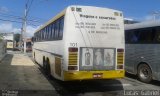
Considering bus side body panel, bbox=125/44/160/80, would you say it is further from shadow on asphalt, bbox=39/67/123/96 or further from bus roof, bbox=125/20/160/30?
shadow on asphalt, bbox=39/67/123/96

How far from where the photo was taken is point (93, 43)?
39.2 feet

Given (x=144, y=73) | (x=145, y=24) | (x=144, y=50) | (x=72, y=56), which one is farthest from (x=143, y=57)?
(x=72, y=56)

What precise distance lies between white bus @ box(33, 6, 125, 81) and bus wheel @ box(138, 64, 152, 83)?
9.05 ft

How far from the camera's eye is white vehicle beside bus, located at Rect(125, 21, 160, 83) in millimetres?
13952

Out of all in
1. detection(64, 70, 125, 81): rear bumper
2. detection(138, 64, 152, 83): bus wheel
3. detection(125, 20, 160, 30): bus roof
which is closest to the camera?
detection(64, 70, 125, 81): rear bumper

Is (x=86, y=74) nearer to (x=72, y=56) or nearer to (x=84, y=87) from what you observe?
(x=72, y=56)

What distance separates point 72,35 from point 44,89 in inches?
99.3

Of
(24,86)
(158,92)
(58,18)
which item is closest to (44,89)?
(24,86)

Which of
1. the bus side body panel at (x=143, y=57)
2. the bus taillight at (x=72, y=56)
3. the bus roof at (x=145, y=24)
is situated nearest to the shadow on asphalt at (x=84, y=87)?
the bus taillight at (x=72, y=56)

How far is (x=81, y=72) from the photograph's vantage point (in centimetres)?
1166

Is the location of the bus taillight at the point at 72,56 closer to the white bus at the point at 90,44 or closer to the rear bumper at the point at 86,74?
the white bus at the point at 90,44

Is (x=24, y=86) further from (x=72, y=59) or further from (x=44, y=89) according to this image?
(x=72, y=59)

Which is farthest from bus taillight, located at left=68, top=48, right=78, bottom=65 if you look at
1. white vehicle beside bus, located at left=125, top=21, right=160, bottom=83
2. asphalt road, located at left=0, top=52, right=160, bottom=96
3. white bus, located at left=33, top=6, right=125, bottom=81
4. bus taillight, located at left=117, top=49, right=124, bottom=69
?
white vehicle beside bus, located at left=125, top=21, right=160, bottom=83

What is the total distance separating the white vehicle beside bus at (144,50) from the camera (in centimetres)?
1395
